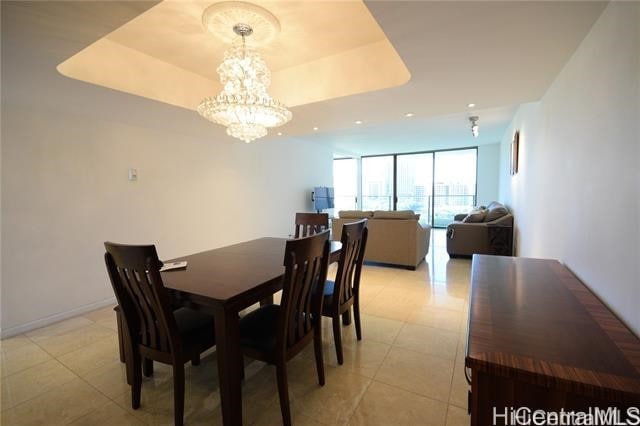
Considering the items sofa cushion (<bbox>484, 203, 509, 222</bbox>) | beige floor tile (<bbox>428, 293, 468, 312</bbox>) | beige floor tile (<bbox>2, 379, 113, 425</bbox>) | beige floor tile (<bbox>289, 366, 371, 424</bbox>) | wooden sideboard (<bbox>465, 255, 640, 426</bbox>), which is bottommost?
beige floor tile (<bbox>2, 379, 113, 425</bbox>)

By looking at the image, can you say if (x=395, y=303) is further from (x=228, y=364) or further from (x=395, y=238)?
(x=228, y=364)

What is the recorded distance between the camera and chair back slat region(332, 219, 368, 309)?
73.6 inches

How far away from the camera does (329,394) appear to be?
65.4 inches

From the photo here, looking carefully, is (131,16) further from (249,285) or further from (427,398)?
(427,398)

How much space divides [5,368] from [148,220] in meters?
1.75

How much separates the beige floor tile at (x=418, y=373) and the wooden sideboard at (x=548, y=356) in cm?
80

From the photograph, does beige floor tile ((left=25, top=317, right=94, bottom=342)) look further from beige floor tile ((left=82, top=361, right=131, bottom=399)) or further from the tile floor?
beige floor tile ((left=82, top=361, right=131, bottom=399))

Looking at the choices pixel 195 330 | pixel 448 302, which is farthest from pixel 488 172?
pixel 195 330

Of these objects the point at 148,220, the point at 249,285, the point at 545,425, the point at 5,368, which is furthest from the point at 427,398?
the point at 148,220

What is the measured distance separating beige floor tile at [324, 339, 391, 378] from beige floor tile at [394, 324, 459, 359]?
0.58 feet

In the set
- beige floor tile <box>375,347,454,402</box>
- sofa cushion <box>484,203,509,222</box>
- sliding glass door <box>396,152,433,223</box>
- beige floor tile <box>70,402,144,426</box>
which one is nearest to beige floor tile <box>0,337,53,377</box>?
beige floor tile <box>70,402,144,426</box>

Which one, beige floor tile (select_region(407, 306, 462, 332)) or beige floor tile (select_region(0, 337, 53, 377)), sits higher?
beige floor tile (select_region(407, 306, 462, 332))

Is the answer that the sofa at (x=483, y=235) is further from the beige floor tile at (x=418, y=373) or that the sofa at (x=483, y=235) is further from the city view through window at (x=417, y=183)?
the city view through window at (x=417, y=183)

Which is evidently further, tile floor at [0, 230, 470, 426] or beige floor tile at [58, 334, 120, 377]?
beige floor tile at [58, 334, 120, 377]
